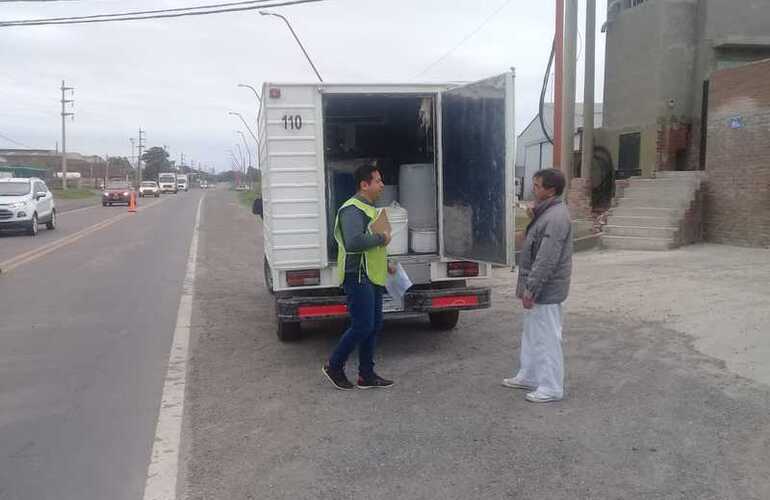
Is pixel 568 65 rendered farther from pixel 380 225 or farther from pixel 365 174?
pixel 380 225

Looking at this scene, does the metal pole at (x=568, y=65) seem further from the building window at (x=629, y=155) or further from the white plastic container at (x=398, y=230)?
the white plastic container at (x=398, y=230)

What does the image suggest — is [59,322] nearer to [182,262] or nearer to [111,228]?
[182,262]

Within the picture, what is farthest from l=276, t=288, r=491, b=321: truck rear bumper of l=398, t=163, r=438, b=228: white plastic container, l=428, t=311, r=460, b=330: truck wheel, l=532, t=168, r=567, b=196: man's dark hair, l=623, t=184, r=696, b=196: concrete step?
l=623, t=184, r=696, b=196: concrete step

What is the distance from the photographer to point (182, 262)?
14.5m

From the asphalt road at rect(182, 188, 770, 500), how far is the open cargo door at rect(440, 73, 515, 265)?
109 cm

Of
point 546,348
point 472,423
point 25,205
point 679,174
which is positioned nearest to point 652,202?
point 679,174

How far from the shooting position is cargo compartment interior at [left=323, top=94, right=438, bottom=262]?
292 inches

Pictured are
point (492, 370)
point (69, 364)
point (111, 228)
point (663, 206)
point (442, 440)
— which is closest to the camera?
point (442, 440)

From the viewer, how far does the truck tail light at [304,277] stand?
267 inches

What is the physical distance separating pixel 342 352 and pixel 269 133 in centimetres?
219

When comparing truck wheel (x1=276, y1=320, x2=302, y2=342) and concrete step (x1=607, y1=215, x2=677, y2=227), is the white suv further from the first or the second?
concrete step (x1=607, y1=215, x2=677, y2=227)

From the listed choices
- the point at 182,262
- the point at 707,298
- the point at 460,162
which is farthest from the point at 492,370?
the point at 182,262

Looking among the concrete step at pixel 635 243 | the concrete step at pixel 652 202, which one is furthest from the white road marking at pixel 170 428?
the concrete step at pixel 652 202

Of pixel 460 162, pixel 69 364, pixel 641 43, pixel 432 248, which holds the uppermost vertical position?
pixel 641 43
